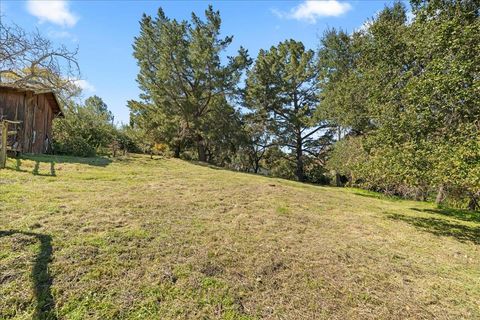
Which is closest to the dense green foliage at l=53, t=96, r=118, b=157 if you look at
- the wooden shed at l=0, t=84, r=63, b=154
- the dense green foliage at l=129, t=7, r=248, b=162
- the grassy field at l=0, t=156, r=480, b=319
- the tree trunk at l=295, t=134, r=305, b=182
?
the wooden shed at l=0, t=84, r=63, b=154

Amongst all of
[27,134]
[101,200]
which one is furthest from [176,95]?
[101,200]

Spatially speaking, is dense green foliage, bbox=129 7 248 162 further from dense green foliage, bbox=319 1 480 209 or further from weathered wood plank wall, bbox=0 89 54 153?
dense green foliage, bbox=319 1 480 209

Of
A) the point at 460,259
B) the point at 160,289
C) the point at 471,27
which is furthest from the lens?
the point at 471,27

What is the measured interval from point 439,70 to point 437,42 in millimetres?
875

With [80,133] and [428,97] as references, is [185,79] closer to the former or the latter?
[80,133]

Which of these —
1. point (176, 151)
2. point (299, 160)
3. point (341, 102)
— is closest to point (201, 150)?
point (176, 151)

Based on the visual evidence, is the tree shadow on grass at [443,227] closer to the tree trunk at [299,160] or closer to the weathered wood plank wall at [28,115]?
the weathered wood plank wall at [28,115]

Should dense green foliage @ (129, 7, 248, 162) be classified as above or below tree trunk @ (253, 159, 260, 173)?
above

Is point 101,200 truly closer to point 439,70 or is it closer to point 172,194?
point 172,194

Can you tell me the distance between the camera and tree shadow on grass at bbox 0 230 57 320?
9.00ft

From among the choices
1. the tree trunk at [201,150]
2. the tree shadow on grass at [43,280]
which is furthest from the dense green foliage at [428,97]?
the tree trunk at [201,150]

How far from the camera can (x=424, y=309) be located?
139 inches

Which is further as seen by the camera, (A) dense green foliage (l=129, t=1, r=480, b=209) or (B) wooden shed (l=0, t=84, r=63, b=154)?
(B) wooden shed (l=0, t=84, r=63, b=154)

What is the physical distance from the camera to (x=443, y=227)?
26.7 feet
